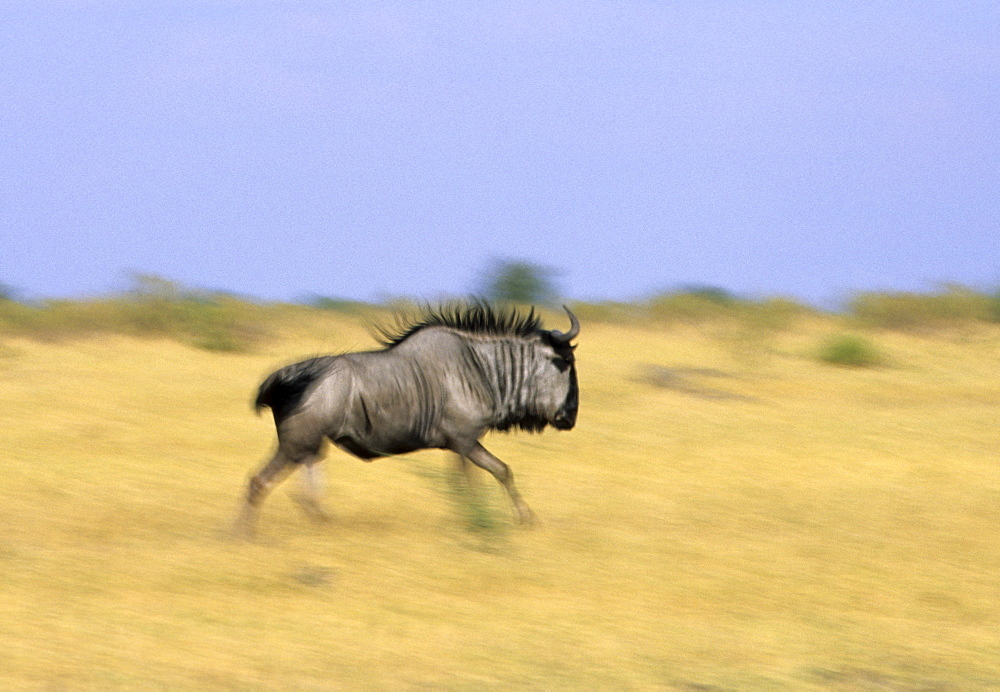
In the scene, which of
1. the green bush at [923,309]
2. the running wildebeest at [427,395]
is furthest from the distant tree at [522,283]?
the running wildebeest at [427,395]

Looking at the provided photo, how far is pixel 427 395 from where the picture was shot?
8953 mm

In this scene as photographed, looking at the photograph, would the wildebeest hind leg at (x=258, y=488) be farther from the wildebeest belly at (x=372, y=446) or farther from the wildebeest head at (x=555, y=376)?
the wildebeest head at (x=555, y=376)

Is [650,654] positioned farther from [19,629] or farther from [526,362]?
[526,362]

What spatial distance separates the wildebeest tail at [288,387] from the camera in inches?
338

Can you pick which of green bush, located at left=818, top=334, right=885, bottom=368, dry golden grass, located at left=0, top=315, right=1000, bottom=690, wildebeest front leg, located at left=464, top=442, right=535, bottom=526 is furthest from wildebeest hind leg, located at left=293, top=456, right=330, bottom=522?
green bush, located at left=818, top=334, right=885, bottom=368

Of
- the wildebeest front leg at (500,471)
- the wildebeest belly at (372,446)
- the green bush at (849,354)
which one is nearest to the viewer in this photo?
the wildebeest belly at (372,446)

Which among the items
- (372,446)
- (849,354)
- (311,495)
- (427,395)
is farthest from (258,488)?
(849,354)

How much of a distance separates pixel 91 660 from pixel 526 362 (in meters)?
4.29

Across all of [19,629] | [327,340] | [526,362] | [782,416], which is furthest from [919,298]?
[19,629]

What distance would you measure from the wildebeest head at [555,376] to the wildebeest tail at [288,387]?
158cm

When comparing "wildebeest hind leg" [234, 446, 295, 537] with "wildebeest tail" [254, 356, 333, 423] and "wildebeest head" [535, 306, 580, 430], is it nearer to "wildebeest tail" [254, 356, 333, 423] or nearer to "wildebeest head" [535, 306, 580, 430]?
"wildebeest tail" [254, 356, 333, 423]

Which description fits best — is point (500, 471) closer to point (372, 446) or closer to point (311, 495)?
point (372, 446)

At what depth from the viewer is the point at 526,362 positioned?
9.47 m

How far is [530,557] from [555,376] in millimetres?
1741
